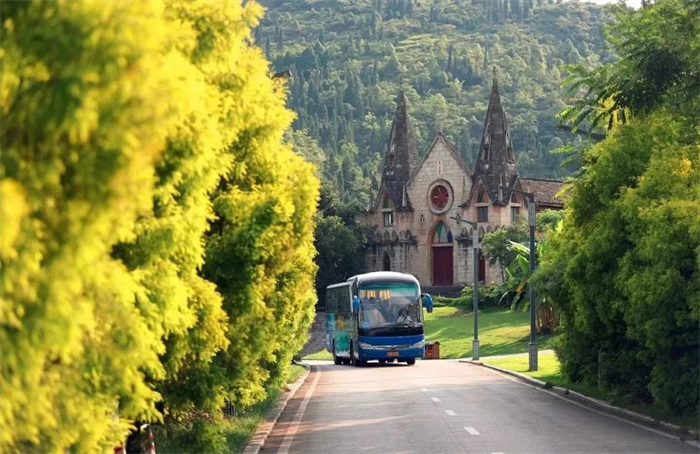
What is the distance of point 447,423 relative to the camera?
23.0 metres

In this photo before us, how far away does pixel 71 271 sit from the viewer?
20.7ft

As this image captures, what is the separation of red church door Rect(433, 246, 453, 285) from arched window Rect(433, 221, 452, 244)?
2.26ft

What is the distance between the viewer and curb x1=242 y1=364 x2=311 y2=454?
1883cm

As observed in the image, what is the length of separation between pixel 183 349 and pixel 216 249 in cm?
155

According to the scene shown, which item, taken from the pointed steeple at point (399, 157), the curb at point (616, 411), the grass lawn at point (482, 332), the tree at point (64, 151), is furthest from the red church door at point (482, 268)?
the tree at point (64, 151)

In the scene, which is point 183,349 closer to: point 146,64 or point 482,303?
point 146,64

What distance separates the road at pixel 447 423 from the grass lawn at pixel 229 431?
451 mm

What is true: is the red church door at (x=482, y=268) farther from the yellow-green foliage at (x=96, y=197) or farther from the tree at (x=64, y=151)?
the tree at (x=64, y=151)

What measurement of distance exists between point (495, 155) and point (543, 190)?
5.52 m

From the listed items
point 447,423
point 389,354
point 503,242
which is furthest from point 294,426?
point 503,242

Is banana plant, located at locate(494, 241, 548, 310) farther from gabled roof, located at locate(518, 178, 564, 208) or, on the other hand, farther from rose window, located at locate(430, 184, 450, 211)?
rose window, located at locate(430, 184, 450, 211)

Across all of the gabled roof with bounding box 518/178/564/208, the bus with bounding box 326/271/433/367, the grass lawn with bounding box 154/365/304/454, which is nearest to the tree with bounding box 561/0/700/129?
the grass lawn with bounding box 154/365/304/454

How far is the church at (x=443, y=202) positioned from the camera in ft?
365

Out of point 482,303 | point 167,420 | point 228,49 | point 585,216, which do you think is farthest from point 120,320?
point 482,303
